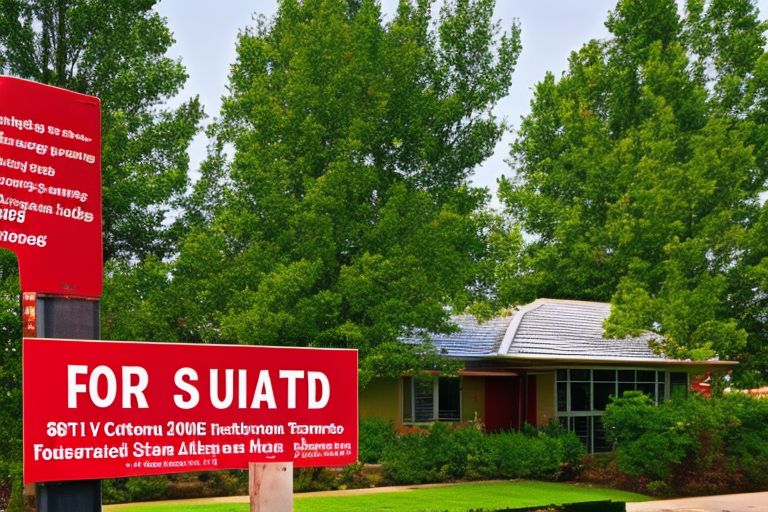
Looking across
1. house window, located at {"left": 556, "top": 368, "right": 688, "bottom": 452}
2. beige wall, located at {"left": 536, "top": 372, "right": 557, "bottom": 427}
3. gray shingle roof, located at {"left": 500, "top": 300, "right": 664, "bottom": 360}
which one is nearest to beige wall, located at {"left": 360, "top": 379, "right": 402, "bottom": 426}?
gray shingle roof, located at {"left": 500, "top": 300, "right": 664, "bottom": 360}

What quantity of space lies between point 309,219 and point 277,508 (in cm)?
1540

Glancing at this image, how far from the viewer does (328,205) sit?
2280cm

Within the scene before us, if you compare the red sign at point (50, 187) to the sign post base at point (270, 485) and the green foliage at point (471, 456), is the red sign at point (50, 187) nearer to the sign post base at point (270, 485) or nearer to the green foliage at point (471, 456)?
the sign post base at point (270, 485)

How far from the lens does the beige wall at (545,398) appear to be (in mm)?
29609

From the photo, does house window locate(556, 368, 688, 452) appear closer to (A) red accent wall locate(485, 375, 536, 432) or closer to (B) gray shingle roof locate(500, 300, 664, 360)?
(B) gray shingle roof locate(500, 300, 664, 360)

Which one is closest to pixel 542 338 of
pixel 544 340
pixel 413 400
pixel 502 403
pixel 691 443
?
pixel 544 340

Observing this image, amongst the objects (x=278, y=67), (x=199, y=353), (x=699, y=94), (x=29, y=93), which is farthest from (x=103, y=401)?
(x=699, y=94)

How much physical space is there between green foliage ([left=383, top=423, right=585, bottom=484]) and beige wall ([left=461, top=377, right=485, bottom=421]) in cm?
462

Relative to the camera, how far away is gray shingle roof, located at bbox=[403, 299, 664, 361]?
97.1 feet

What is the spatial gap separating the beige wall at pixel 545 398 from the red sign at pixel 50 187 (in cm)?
2409

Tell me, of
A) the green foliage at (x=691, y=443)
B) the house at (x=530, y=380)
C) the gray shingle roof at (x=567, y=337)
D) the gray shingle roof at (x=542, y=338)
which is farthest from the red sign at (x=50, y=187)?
the gray shingle roof at (x=567, y=337)

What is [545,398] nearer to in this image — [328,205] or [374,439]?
[374,439]

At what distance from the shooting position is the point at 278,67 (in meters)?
25.9

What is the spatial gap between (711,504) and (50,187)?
18049mm
